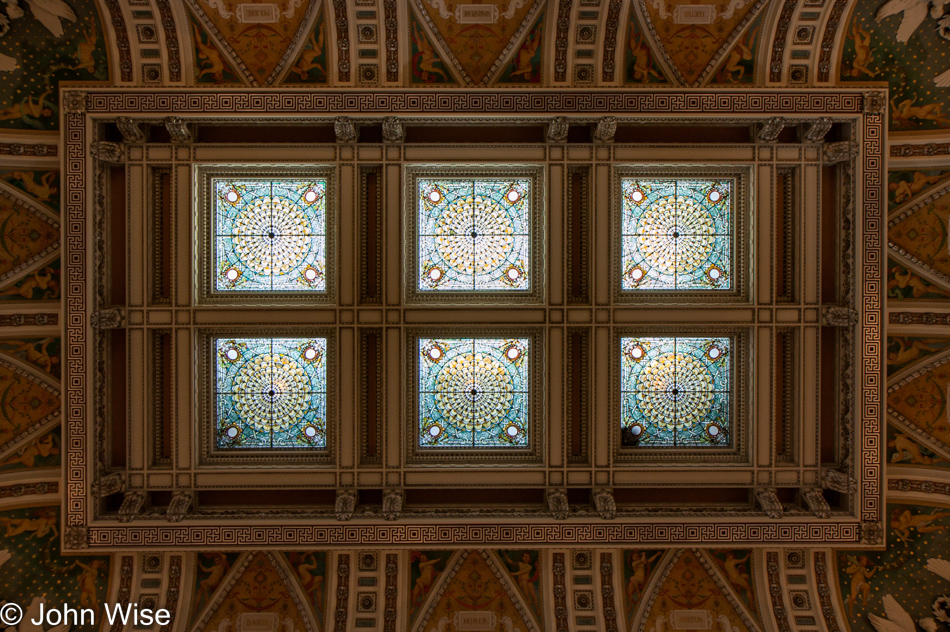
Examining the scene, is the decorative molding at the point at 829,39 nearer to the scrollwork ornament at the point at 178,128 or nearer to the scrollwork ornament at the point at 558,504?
the scrollwork ornament at the point at 558,504

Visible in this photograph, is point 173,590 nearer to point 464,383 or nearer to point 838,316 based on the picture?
point 464,383

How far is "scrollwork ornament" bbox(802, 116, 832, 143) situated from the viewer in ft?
24.3

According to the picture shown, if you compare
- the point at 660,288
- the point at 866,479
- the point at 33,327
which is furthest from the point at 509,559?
the point at 33,327

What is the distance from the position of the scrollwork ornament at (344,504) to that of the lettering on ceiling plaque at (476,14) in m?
6.93

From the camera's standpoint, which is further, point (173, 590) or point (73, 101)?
point (173, 590)

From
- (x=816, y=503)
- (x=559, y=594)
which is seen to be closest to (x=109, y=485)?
(x=559, y=594)

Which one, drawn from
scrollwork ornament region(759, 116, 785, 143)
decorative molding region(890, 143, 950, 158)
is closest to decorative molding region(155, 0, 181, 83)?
scrollwork ornament region(759, 116, 785, 143)

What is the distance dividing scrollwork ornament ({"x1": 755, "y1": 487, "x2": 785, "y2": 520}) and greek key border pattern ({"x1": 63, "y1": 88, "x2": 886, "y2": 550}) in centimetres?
16

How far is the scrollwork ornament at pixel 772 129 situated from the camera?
7383mm

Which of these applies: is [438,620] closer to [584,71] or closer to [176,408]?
[176,408]

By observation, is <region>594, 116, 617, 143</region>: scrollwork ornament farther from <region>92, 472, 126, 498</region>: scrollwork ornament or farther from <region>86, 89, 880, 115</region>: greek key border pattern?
<region>92, 472, 126, 498</region>: scrollwork ornament

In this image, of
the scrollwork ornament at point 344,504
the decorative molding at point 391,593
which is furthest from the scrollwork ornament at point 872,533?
the scrollwork ornament at point 344,504

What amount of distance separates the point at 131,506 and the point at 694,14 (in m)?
10.6

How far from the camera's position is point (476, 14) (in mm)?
7398
